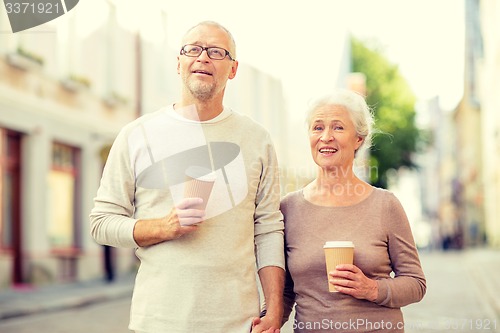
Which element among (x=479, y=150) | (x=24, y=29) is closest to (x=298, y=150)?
(x=24, y=29)

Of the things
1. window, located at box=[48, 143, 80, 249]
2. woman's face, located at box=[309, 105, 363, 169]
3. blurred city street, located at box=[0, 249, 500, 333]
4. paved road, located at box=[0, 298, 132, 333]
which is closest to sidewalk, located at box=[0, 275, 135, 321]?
blurred city street, located at box=[0, 249, 500, 333]

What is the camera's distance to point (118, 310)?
474 inches

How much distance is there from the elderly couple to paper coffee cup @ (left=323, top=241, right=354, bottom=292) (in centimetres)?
4

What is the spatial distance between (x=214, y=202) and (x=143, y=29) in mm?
17929

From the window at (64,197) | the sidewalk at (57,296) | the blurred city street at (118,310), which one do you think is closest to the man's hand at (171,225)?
the blurred city street at (118,310)

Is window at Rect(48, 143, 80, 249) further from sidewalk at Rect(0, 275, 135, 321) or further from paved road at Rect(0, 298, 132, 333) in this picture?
paved road at Rect(0, 298, 132, 333)

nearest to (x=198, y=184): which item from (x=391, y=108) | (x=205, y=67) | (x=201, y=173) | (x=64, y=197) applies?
(x=201, y=173)

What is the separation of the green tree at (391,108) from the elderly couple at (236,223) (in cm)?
3757

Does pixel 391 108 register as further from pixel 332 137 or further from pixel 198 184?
pixel 198 184

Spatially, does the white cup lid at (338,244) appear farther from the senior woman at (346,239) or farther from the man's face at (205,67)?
the man's face at (205,67)

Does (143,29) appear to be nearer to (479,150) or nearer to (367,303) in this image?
(367,303)

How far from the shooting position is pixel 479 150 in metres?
60.8

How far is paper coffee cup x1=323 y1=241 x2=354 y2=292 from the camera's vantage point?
2.77 metres

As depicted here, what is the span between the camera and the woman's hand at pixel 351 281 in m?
2.78
